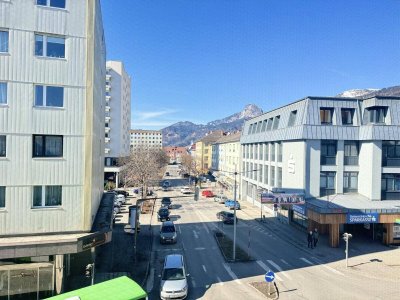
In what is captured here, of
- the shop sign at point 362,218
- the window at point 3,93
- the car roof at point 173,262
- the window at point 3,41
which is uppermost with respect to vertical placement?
the window at point 3,41

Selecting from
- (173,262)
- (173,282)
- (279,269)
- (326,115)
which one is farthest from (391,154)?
(173,282)

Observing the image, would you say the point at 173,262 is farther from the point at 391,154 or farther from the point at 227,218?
the point at 391,154

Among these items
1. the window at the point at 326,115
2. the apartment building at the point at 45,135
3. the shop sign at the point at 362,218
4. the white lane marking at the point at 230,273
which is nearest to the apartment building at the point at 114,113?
the window at the point at 326,115

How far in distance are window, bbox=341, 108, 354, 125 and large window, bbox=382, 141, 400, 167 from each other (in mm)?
4508

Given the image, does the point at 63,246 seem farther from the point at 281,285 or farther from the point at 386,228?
the point at 386,228

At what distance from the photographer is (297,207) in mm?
33875

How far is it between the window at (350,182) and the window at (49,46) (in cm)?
3124

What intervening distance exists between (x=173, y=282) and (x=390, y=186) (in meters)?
27.7

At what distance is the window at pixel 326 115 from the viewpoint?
35.8 m

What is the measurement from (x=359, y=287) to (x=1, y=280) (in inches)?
864

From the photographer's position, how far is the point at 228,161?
81062mm

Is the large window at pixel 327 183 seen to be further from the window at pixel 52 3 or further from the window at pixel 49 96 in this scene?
the window at pixel 52 3

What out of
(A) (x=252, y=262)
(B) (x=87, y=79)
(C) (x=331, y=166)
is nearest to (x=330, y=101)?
(C) (x=331, y=166)

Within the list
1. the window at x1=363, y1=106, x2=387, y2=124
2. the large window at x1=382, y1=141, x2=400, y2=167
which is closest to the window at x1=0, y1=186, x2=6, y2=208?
the window at x1=363, y1=106, x2=387, y2=124
